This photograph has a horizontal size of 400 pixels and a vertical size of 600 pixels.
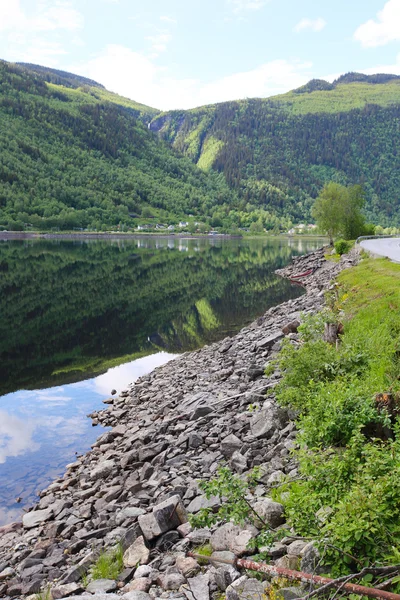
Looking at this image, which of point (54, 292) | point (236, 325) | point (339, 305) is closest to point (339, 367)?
point (339, 305)

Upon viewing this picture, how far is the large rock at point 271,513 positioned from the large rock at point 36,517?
7.09m

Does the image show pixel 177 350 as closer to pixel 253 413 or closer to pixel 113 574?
pixel 253 413

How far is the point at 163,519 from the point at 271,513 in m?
2.32

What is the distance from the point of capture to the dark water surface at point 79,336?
19.1m

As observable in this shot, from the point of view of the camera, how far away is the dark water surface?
1908cm

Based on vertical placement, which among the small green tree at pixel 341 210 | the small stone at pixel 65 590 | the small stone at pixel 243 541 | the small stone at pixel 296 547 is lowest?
the small stone at pixel 65 590

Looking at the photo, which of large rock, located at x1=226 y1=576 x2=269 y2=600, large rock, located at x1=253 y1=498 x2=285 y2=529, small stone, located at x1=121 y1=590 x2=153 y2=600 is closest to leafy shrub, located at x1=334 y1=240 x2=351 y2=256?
large rock, located at x1=253 y1=498 x2=285 y2=529

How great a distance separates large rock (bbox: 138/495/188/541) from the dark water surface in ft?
21.6

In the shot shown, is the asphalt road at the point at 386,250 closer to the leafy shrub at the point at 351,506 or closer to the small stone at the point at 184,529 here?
the leafy shrub at the point at 351,506

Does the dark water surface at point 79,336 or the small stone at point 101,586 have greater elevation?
the small stone at point 101,586

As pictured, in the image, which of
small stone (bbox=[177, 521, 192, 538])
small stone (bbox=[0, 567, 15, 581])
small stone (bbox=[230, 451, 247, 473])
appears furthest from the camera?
small stone (bbox=[230, 451, 247, 473])

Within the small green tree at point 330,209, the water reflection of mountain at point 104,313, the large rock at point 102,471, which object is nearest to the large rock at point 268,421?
the large rock at point 102,471

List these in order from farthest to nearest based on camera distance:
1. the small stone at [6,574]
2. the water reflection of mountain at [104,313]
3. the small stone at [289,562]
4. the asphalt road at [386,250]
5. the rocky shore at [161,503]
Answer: the asphalt road at [386,250] < the water reflection of mountain at [104,313] < the small stone at [6,574] < the rocky shore at [161,503] < the small stone at [289,562]

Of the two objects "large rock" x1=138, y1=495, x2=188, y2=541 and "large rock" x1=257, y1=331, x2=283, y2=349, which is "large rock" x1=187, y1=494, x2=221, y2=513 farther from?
"large rock" x1=257, y1=331, x2=283, y2=349
